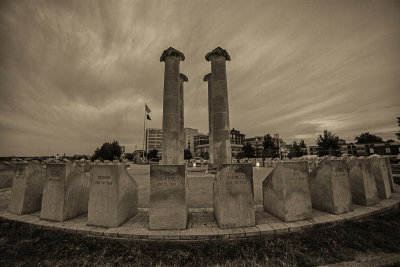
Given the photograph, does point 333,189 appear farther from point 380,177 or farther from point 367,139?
point 367,139

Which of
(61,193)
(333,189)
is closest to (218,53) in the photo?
(333,189)

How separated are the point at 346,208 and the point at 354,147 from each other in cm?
9499

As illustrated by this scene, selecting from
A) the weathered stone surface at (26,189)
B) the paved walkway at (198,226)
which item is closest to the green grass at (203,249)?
the paved walkway at (198,226)

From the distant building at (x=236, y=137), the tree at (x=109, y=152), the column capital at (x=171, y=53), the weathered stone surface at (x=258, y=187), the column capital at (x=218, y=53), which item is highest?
the distant building at (x=236, y=137)

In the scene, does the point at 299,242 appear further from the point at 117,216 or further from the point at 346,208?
the point at 117,216

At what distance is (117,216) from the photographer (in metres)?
3.65

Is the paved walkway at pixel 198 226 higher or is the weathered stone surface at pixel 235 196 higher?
the weathered stone surface at pixel 235 196

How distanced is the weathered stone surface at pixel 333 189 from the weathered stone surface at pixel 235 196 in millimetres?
2388

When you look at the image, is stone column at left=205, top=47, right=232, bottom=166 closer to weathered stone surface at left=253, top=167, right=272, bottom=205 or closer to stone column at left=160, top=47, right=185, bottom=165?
weathered stone surface at left=253, top=167, right=272, bottom=205

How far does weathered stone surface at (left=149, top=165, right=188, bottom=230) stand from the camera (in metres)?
3.55

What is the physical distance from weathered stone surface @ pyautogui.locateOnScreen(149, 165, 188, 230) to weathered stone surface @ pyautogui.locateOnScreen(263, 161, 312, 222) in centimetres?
236

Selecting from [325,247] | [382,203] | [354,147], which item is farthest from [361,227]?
[354,147]

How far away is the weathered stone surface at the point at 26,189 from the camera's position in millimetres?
4652

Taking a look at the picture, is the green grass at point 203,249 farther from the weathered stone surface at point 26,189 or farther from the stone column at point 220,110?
the stone column at point 220,110
